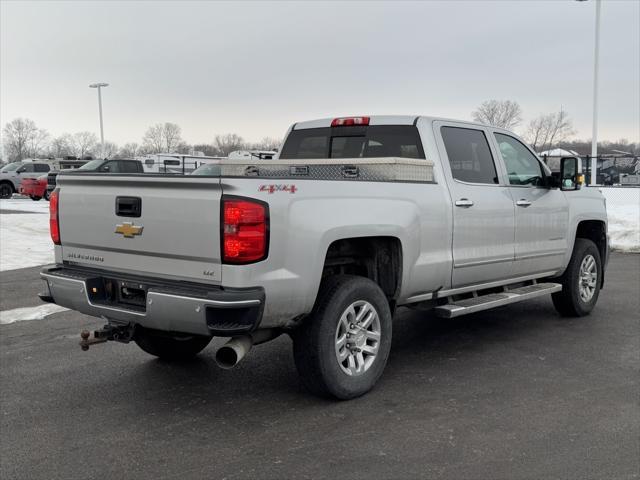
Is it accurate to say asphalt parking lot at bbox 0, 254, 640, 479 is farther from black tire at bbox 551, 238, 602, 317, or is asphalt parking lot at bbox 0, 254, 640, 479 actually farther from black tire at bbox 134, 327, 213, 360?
black tire at bbox 551, 238, 602, 317

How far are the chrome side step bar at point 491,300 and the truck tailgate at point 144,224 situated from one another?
7.49 feet

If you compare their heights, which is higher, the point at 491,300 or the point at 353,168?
the point at 353,168

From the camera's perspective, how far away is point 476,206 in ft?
18.7

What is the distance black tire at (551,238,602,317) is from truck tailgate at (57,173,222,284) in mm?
4737

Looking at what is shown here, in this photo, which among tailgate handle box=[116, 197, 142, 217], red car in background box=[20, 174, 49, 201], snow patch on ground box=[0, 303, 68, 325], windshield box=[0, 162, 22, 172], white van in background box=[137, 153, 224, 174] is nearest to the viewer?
tailgate handle box=[116, 197, 142, 217]

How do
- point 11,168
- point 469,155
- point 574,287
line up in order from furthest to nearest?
point 11,168, point 574,287, point 469,155

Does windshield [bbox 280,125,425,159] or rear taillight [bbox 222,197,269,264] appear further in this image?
windshield [bbox 280,125,425,159]

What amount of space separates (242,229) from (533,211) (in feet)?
12.1

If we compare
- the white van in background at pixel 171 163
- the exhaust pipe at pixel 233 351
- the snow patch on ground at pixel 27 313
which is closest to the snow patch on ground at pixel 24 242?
the snow patch on ground at pixel 27 313

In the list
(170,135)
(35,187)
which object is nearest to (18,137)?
(170,135)

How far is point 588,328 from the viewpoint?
22.6 ft

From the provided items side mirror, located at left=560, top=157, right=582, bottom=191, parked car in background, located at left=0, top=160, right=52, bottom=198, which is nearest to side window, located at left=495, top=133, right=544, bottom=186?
side mirror, located at left=560, top=157, right=582, bottom=191

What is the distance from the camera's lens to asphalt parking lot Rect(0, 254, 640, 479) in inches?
144

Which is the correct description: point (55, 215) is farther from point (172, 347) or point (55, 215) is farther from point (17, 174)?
point (17, 174)
